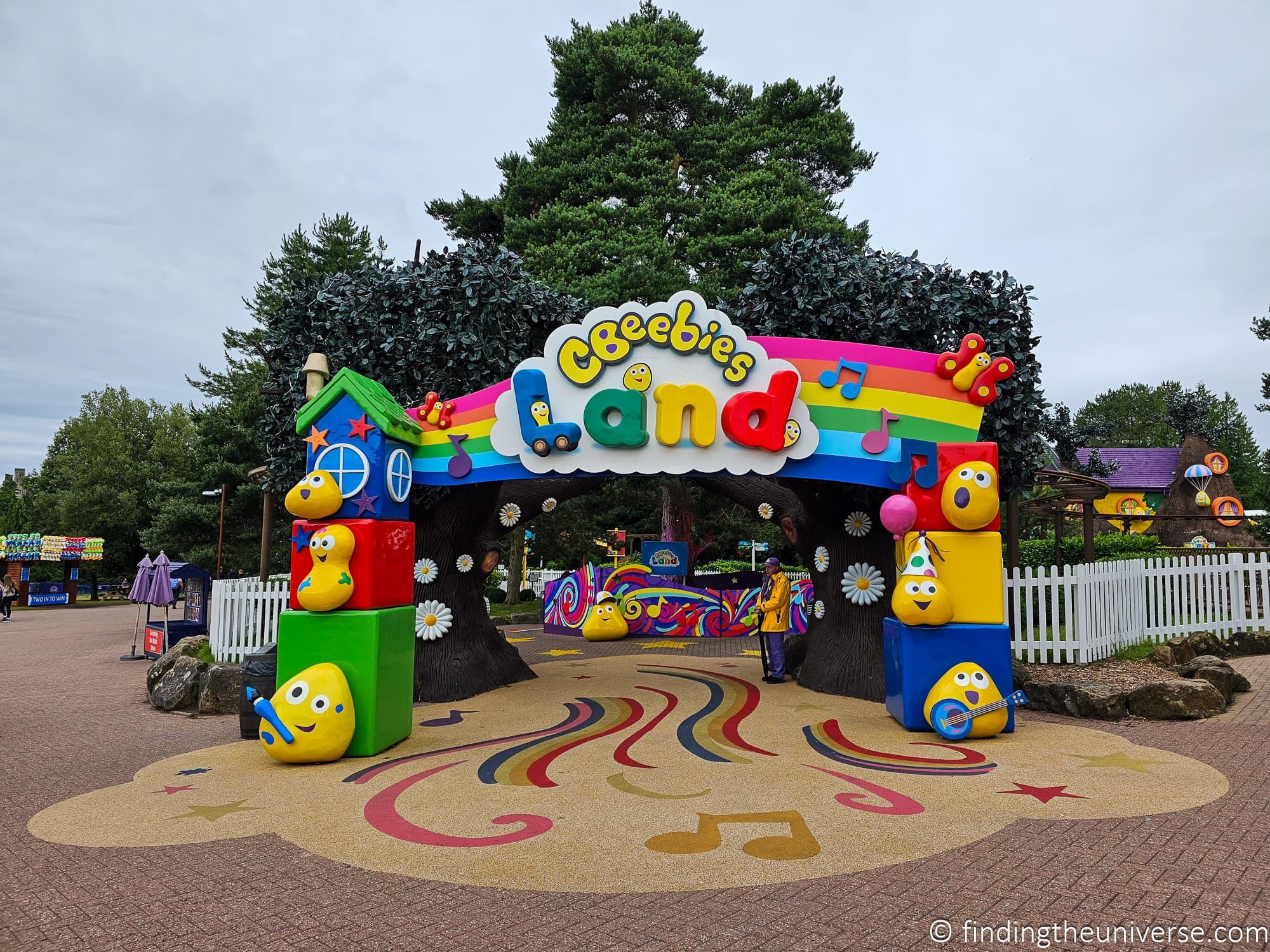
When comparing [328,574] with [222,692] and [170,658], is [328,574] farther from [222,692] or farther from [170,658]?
[170,658]

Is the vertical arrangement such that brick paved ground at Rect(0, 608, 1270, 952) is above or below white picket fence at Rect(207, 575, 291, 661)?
below

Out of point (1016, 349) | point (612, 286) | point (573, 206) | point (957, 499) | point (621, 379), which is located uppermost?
point (573, 206)

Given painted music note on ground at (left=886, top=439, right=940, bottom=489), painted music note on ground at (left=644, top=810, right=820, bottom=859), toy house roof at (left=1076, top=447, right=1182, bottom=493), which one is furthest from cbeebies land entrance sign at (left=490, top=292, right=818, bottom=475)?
toy house roof at (left=1076, top=447, right=1182, bottom=493)

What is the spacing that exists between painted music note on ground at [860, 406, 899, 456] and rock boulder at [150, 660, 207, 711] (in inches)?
345

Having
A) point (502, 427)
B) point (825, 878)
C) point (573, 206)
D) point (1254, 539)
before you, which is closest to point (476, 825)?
point (825, 878)

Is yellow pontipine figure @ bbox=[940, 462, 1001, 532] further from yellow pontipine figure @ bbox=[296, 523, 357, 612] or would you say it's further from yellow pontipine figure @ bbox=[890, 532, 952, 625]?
yellow pontipine figure @ bbox=[296, 523, 357, 612]

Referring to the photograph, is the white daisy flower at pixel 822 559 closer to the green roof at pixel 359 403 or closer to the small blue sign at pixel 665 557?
the green roof at pixel 359 403

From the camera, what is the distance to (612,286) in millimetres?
16859

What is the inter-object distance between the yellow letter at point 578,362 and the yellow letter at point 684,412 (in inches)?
29.1

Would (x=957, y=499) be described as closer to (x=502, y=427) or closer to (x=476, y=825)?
(x=502, y=427)

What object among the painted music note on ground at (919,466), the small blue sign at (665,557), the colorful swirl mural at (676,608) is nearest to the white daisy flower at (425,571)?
the painted music note on ground at (919,466)

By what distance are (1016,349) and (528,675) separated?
26.4 feet

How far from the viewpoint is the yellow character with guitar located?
731 centimetres

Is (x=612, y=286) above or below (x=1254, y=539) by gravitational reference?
above
